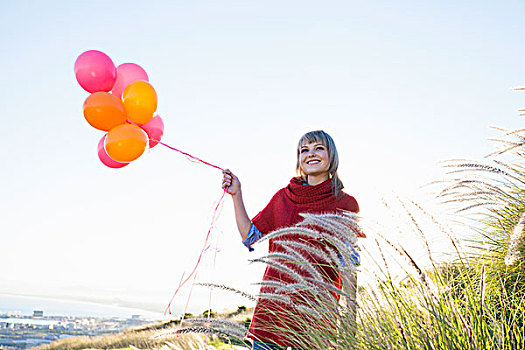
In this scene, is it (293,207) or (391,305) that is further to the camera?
(293,207)

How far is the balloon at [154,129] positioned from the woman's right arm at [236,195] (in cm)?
123

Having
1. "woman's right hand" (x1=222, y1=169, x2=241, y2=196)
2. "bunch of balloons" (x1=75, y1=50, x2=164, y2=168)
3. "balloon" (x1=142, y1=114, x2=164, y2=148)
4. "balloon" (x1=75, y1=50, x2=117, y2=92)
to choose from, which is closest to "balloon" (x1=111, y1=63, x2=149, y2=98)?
"bunch of balloons" (x1=75, y1=50, x2=164, y2=168)

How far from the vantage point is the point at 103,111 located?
11.9 feet

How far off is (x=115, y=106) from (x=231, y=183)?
1.26 metres

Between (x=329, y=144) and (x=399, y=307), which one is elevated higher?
(x=329, y=144)

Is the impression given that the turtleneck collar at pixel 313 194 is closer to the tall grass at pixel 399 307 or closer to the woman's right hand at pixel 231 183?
the woman's right hand at pixel 231 183

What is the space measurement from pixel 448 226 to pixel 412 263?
268 millimetres

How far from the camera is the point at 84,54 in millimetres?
3838

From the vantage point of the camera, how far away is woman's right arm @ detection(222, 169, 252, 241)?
10.2 ft

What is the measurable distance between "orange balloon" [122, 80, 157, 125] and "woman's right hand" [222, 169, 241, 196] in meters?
1.07

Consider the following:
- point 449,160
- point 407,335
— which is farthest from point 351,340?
point 449,160

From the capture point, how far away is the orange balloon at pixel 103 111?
3.63m

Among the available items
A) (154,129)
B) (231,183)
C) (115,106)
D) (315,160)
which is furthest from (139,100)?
(315,160)

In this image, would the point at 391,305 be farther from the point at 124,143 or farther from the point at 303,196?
the point at 124,143
